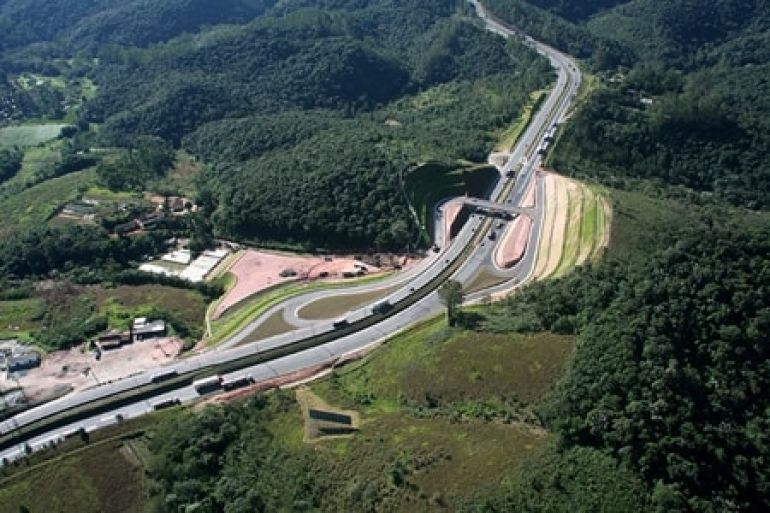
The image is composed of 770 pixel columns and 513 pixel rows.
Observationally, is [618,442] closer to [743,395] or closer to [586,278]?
[743,395]

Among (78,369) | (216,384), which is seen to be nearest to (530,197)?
(216,384)

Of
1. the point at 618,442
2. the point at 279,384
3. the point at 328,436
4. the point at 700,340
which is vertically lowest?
the point at 279,384

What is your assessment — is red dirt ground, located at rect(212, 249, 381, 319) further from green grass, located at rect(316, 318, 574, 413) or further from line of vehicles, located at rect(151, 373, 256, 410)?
green grass, located at rect(316, 318, 574, 413)

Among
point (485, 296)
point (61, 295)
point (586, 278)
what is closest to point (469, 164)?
point (485, 296)

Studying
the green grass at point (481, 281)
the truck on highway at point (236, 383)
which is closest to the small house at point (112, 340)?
the truck on highway at point (236, 383)

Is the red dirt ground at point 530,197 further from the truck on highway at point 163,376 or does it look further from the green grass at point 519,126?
the truck on highway at point 163,376

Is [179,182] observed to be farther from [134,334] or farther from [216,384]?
[216,384]
